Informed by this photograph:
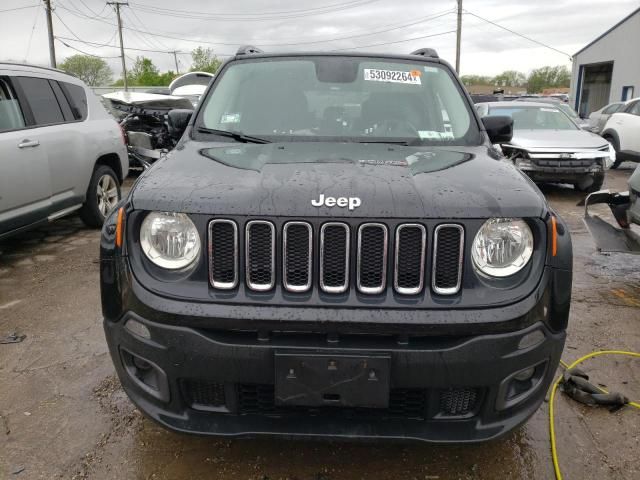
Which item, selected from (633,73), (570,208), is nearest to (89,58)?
(633,73)

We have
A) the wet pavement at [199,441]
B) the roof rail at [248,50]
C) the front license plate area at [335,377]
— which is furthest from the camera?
the roof rail at [248,50]

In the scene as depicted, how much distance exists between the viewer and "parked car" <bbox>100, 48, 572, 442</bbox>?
6.24 feet

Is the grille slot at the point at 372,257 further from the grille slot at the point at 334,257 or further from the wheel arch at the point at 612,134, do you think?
the wheel arch at the point at 612,134

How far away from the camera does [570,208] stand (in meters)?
8.23

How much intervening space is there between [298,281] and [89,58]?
81.7 m

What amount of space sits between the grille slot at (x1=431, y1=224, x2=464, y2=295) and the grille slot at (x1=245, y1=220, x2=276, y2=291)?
0.58 meters

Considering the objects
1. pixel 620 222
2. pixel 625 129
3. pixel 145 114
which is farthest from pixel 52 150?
pixel 625 129

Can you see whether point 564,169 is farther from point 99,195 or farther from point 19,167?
point 19,167

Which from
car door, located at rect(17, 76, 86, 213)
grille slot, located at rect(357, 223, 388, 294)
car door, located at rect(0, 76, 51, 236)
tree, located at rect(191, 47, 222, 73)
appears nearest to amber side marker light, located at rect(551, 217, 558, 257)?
grille slot, located at rect(357, 223, 388, 294)

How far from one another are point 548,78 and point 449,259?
83.4 metres

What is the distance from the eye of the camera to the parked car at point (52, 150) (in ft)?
15.9

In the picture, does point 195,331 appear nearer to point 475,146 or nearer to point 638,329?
point 475,146

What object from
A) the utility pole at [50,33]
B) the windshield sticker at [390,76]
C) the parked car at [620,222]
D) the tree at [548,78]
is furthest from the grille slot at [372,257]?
the tree at [548,78]

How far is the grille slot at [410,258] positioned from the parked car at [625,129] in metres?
11.7
